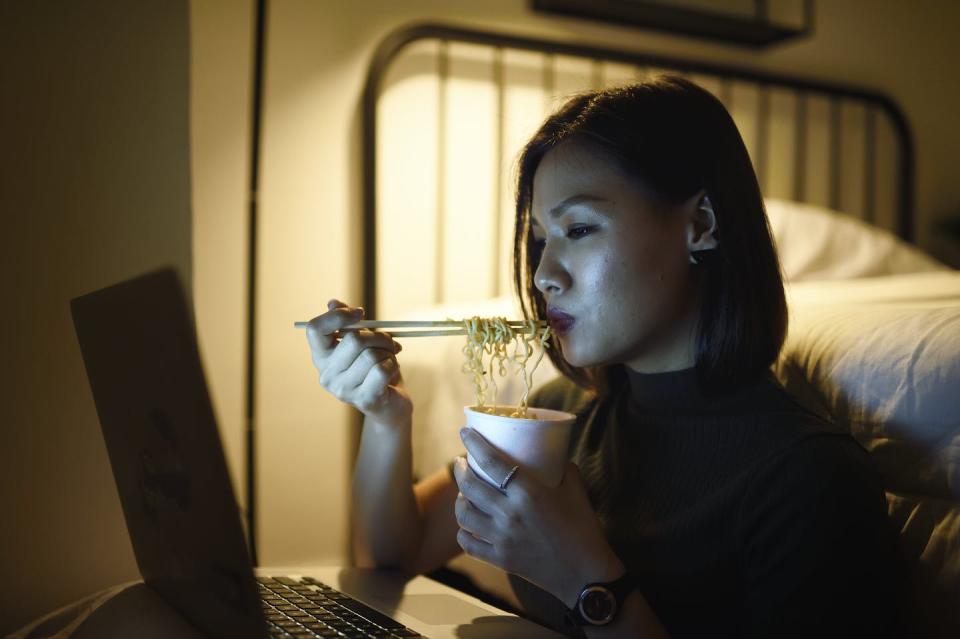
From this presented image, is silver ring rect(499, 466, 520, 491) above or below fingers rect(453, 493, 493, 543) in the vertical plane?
above

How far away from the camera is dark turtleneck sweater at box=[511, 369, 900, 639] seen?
784 millimetres

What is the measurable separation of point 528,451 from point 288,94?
1.60 m

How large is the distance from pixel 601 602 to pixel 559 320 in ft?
1.15

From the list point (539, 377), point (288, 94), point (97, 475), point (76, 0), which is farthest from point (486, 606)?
point (288, 94)

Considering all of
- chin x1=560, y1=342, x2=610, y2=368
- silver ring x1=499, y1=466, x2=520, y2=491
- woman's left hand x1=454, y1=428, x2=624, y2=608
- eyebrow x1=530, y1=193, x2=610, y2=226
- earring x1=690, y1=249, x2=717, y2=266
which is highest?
eyebrow x1=530, y1=193, x2=610, y2=226

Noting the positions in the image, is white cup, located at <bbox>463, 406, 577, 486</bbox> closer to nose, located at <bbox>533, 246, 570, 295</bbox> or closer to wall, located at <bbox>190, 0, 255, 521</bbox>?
nose, located at <bbox>533, 246, 570, 295</bbox>

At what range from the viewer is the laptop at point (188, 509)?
571 millimetres

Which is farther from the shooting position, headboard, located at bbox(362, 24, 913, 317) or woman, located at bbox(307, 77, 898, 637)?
headboard, located at bbox(362, 24, 913, 317)

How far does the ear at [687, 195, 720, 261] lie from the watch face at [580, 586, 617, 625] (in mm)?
436

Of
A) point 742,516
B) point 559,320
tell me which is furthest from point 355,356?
point 742,516

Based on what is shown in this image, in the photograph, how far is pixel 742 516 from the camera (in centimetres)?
85

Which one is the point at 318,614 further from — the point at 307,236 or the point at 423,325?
the point at 307,236

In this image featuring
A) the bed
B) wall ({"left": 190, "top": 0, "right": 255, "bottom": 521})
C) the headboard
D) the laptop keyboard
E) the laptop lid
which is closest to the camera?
the laptop lid

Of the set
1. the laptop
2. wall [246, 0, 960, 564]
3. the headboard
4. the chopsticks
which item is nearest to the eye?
the chopsticks
